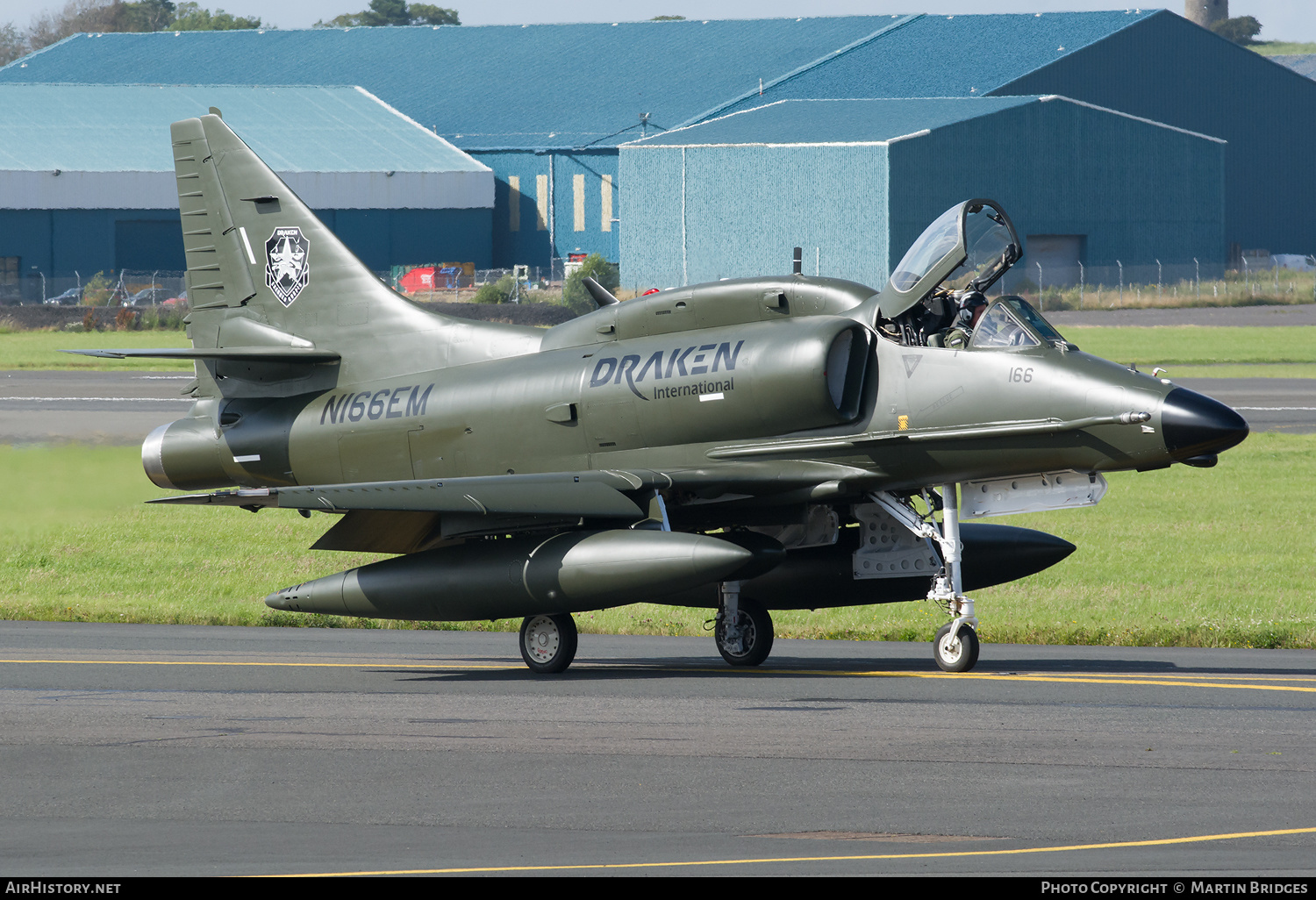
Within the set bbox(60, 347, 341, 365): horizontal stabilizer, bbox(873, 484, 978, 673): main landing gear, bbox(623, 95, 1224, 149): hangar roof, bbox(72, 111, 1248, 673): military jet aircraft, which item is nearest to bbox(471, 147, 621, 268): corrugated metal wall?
bbox(623, 95, 1224, 149): hangar roof

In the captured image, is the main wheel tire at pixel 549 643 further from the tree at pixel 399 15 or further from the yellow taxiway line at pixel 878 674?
the tree at pixel 399 15

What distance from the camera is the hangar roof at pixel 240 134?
7488 cm

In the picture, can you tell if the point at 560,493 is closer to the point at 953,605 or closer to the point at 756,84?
the point at 953,605

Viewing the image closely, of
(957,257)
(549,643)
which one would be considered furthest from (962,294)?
(549,643)

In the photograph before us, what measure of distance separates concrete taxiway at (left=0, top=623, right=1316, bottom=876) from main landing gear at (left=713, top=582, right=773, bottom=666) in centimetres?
A: 28

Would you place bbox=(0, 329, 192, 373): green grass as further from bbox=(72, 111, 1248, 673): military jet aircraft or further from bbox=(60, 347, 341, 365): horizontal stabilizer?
bbox=(72, 111, 1248, 673): military jet aircraft

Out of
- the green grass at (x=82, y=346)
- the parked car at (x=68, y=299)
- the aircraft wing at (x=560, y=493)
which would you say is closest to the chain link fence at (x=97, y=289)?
the parked car at (x=68, y=299)

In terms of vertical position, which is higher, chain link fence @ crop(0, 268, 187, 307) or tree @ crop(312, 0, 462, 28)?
tree @ crop(312, 0, 462, 28)

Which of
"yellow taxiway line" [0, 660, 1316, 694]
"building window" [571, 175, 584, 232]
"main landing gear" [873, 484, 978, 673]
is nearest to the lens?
"yellow taxiway line" [0, 660, 1316, 694]

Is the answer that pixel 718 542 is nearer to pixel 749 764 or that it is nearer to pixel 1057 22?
pixel 749 764

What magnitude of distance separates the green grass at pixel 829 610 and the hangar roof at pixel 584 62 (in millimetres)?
57549

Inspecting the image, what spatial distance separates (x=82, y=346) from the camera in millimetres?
52875

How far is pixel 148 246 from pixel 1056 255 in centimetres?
4244

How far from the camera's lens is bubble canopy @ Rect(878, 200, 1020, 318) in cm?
1391
